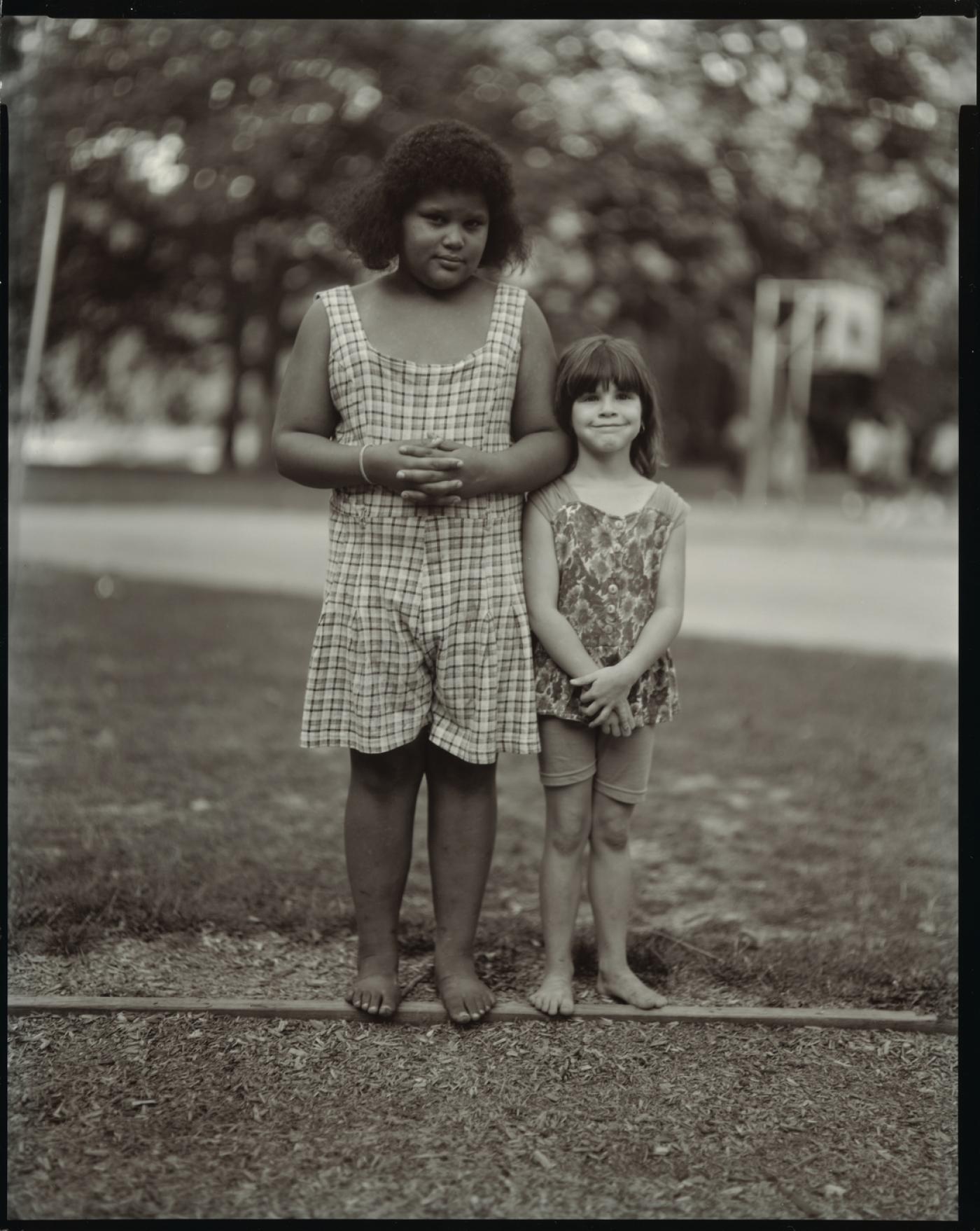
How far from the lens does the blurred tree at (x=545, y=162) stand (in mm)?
16516

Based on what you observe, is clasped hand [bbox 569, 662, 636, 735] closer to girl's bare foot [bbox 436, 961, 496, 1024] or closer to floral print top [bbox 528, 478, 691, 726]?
floral print top [bbox 528, 478, 691, 726]

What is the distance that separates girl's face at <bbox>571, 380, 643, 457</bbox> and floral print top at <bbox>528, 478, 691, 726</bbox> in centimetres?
14

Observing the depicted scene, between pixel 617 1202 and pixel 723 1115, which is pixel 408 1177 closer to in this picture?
pixel 617 1202

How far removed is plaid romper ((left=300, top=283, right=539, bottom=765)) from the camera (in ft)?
9.63

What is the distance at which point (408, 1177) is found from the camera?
97.9 inches

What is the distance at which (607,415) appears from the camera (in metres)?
3.01

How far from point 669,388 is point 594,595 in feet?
84.9

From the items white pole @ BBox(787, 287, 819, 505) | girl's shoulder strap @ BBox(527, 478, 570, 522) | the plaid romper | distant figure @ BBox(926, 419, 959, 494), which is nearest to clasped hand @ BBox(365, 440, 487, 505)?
the plaid romper

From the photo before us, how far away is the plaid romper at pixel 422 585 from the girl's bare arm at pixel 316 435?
29 mm

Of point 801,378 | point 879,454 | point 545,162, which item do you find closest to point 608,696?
point 545,162

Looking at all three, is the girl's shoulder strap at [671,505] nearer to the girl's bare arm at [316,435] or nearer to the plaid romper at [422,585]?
the plaid romper at [422,585]

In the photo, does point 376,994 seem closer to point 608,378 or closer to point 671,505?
point 671,505

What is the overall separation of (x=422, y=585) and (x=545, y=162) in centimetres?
2005
